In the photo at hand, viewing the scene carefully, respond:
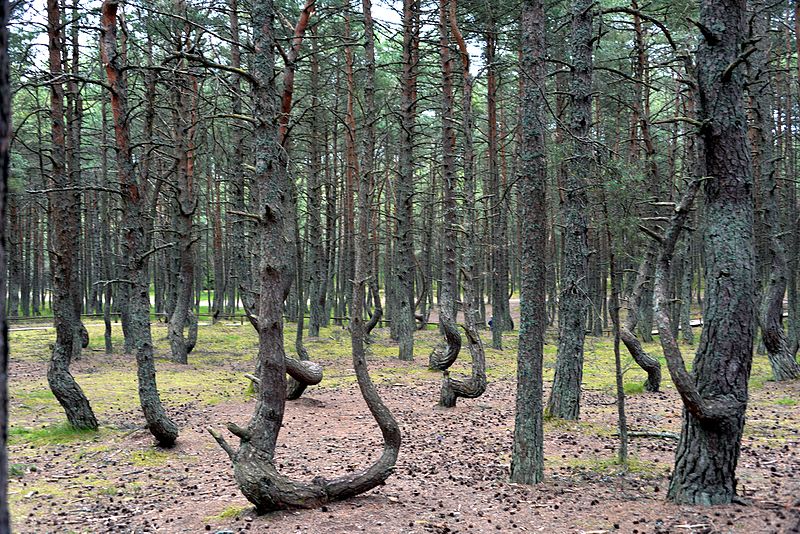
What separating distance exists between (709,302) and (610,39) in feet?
62.0

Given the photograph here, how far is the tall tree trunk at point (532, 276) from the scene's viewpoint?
6672 millimetres

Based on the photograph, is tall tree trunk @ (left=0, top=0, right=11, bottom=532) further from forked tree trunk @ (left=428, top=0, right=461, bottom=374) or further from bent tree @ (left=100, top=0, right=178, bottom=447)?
forked tree trunk @ (left=428, top=0, right=461, bottom=374)

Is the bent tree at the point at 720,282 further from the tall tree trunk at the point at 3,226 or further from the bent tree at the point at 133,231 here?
the bent tree at the point at 133,231

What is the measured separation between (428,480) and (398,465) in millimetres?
730

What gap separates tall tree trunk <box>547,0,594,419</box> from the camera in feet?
29.9

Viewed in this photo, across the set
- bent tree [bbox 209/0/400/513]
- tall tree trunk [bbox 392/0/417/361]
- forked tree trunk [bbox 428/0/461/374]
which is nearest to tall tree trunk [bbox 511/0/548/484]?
bent tree [bbox 209/0/400/513]

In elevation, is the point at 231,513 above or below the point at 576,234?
below

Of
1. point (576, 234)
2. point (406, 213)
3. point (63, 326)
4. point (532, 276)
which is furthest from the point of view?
point (406, 213)

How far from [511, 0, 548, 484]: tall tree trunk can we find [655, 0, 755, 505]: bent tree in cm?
142

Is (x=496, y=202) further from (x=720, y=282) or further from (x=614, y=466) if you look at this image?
(x=720, y=282)

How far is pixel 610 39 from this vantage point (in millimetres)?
21797

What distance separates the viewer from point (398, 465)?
26.1 feet

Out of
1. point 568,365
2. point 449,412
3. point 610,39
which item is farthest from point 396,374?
point 610,39

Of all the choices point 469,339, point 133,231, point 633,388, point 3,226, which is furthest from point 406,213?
point 3,226
